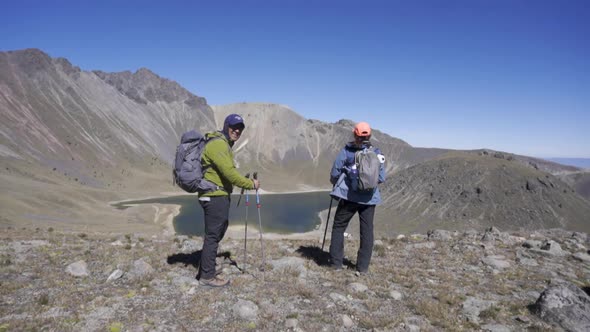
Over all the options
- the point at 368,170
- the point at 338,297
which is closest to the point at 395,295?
the point at 338,297

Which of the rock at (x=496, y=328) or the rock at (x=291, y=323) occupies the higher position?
the rock at (x=496, y=328)

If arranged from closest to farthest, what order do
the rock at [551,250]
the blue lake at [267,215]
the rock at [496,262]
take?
the rock at [496,262], the rock at [551,250], the blue lake at [267,215]

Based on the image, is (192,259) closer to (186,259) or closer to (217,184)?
(186,259)

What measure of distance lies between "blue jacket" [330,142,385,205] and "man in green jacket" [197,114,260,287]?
7.85 feet

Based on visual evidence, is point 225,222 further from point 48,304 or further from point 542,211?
point 542,211

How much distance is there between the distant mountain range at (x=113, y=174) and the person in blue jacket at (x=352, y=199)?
51263 millimetres

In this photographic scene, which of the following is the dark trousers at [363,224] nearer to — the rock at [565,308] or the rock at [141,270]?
the rock at [565,308]

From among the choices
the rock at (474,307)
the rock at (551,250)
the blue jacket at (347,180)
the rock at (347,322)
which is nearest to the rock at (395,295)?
the rock at (474,307)

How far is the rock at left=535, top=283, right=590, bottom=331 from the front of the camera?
619 centimetres

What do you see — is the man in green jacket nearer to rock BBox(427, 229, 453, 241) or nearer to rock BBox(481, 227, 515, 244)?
rock BBox(427, 229, 453, 241)

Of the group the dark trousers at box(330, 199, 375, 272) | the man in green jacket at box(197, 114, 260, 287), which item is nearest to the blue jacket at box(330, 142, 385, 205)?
the dark trousers at box(330, 199, 375, 272)

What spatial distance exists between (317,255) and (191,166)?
5500 mm

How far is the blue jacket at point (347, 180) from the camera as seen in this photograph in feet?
29.1

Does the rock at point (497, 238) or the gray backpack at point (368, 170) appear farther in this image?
the rock at point (497, 238)
